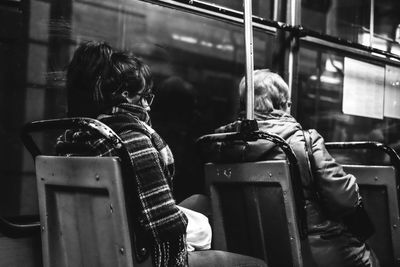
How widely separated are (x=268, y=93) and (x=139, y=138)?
1.03 m

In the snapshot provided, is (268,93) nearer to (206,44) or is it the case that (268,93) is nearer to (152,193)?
(206,44)

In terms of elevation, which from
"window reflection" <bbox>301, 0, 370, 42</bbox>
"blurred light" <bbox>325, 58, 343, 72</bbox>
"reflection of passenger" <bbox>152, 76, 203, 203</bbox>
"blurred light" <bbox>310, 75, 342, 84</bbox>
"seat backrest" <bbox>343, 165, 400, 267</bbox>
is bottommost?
"seat backrest" <bbox>343, 165, 400, 267</bbox>

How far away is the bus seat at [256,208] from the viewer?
7.38ft

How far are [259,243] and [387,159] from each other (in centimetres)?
268

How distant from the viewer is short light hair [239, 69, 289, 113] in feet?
8.49

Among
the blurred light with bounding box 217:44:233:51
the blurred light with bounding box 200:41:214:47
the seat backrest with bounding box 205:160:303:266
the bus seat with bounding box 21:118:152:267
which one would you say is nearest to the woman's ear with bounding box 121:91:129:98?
the bus seat with bounding box 21:118:152:267

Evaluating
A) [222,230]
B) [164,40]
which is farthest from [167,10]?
[222,230]

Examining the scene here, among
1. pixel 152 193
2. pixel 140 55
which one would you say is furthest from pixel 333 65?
pixel 152 193

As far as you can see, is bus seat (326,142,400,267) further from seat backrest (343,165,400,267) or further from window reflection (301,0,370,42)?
window reflection (301,0,370,42)

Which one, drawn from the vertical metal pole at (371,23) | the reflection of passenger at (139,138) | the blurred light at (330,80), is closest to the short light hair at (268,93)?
the reflection of passenger at (139,138)

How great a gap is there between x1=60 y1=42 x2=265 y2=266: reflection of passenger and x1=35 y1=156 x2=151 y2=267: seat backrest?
0.26ft

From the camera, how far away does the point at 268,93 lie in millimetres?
2604

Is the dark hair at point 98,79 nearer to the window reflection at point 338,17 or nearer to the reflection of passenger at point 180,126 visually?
the reflection of passenger at point 180,126

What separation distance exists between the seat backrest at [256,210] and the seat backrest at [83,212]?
82cm
